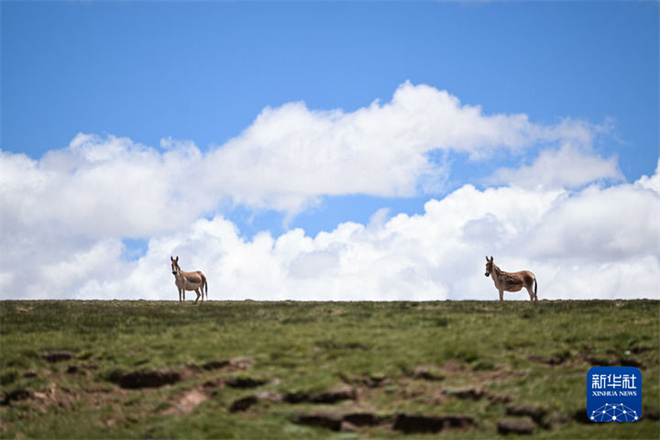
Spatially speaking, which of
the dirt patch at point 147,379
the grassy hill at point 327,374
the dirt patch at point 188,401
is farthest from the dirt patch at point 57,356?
the dirt patch at point 188,401

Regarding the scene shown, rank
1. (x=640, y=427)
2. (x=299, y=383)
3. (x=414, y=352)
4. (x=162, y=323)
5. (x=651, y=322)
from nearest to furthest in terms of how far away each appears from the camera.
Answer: (x=640, y=427) < (x=299, y=383) < (x=414, y=352) < (x=651, y=322) < (x=162, y=323)

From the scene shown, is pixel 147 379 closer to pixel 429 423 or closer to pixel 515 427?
pixel 429 423

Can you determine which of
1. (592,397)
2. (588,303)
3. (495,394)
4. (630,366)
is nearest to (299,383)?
(495,394)

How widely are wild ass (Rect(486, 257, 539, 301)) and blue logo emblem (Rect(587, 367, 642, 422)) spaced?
2060 centimetres

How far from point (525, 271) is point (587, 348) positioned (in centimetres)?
1849

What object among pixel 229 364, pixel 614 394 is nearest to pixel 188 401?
pixel 229 364

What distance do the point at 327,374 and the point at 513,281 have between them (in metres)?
23.9

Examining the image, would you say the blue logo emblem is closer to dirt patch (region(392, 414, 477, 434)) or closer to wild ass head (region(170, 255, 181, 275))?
dirt patch (region(392, 414, 477, 434))

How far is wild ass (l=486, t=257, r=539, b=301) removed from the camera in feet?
158

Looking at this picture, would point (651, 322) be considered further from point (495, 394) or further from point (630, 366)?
point (495, 394)

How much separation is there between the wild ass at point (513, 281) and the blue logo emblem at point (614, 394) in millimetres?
20597

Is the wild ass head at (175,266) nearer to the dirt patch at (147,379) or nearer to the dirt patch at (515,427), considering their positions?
the dirt patch at (147,379)

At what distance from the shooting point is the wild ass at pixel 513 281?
48.2 metres

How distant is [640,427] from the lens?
78.1ft
